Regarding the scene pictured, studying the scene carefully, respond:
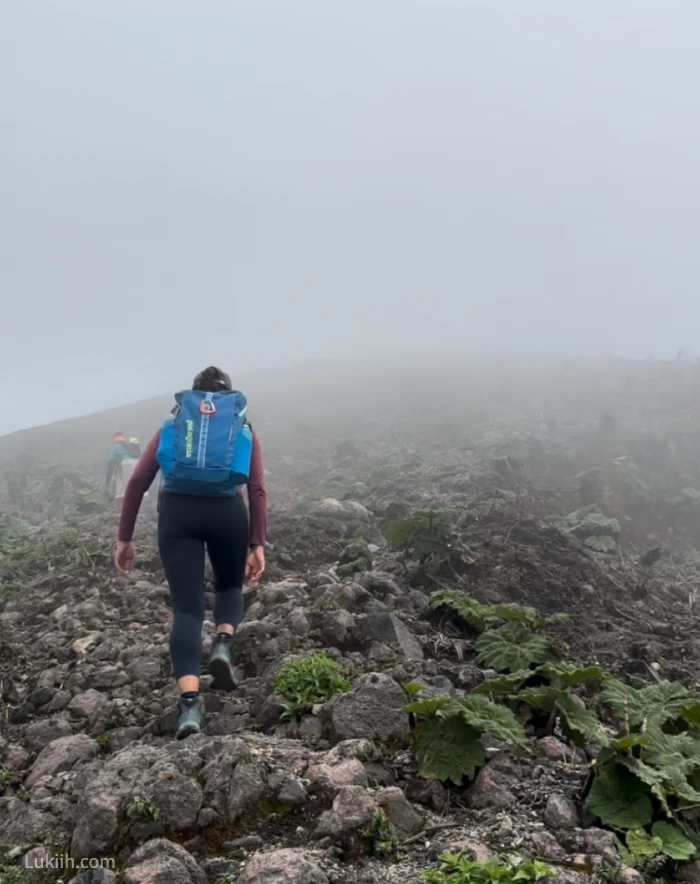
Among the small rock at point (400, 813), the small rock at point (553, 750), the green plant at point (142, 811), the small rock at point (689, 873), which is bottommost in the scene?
the small rock at point (689, 873)

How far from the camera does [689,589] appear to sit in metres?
9.24

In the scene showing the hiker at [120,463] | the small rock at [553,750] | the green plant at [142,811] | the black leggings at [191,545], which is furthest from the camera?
the hiker at [120,463]

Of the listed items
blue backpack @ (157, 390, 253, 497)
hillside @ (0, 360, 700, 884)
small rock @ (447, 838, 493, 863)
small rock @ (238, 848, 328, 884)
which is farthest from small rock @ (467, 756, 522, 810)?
blue backpack @ (157, 390, 253, 497)

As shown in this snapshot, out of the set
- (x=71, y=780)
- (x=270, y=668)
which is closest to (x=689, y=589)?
(x=270, y=668)

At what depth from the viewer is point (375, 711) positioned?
398cm

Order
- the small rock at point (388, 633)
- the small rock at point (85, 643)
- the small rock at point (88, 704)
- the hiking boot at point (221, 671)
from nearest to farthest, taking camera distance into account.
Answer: the small rock at point (88, 704)
the hiking boot at point (221, 671)
the small rock at point (388, 633)
the small rock at point (85, 643)

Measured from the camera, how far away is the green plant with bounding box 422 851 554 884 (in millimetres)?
2594

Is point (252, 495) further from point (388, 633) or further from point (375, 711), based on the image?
point (375, 711)

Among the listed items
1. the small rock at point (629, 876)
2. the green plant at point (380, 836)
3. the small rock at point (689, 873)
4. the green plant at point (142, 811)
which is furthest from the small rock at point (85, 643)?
the small rock at point (689, 873)

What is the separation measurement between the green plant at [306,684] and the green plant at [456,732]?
2.59ft

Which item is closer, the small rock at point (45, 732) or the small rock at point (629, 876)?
the small rock at point (629, 876)

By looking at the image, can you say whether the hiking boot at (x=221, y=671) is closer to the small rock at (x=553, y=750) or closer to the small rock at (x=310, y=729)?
the small rock at (x=310, y=729)

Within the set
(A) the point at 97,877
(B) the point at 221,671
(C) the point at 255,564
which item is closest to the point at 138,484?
(C) the point at 255,564

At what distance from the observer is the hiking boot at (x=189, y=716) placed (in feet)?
13.3
